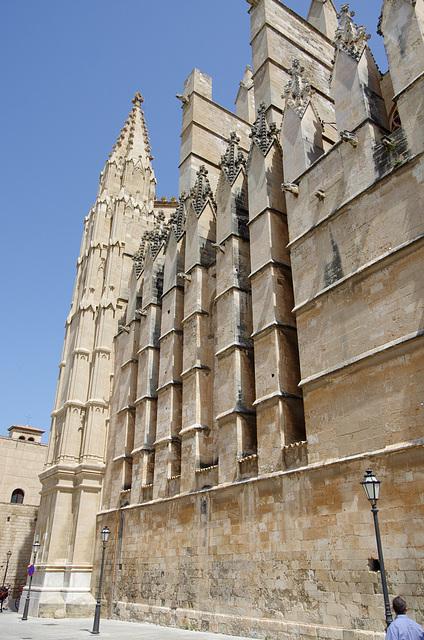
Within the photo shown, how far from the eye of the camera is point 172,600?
40.9 ft

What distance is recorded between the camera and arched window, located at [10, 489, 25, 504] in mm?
31234

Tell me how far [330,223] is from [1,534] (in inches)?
926

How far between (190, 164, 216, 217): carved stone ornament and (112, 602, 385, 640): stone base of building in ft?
36.4

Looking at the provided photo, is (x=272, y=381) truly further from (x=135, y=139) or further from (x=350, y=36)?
(x=135, y=139)

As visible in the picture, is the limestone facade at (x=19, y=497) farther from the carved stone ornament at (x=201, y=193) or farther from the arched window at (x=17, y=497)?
the carved stone ornament at (x=201, y=193)

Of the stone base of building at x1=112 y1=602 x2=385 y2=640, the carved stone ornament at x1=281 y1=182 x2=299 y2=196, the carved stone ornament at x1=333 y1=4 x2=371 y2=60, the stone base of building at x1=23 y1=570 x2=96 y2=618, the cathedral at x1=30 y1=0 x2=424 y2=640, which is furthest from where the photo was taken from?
the stone base of building at x1=23 y1=570 x2=96 y2=618

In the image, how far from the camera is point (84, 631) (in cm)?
1214

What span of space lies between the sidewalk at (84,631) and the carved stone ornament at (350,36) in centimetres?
1213

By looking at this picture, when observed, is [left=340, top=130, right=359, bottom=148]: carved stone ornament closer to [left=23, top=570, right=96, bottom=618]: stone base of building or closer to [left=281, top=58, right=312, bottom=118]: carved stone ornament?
[left=281, top=58, right=312, bottom=118]: carved stone ornament

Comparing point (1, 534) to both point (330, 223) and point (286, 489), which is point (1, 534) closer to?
point (286, 489)

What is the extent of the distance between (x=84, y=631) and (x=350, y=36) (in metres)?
14.8

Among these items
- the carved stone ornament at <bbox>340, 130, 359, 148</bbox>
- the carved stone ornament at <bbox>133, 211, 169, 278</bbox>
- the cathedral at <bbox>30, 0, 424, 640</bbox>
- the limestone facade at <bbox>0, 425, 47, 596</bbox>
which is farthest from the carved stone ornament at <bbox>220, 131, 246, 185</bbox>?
the limestone facade at <bbox>0, 425, 47, 596</bbox>

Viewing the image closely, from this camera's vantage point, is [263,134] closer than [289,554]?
No

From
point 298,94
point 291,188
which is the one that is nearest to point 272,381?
point 291,188
